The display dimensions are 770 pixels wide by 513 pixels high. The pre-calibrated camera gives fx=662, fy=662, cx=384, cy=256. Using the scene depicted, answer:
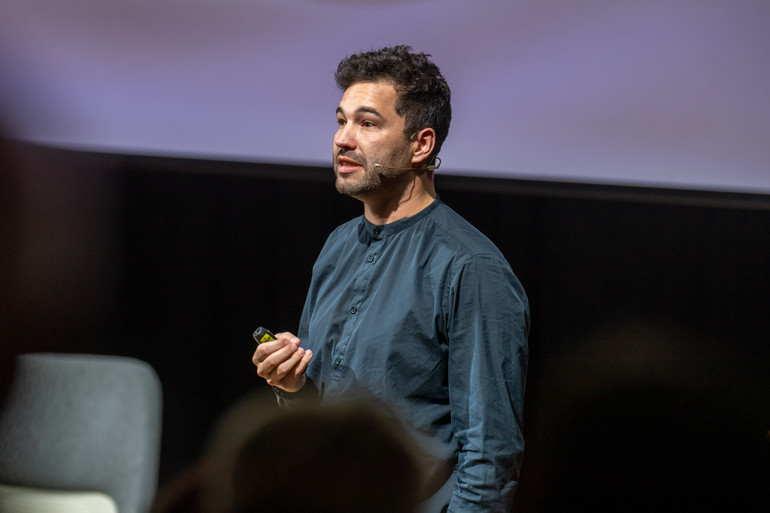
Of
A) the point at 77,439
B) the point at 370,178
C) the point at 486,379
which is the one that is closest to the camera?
the point at 486,379

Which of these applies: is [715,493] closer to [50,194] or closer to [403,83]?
[403,83]

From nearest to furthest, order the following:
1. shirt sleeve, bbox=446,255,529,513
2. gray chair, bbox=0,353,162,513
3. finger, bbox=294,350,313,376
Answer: shirt sleeve, bbox=446,255,529,513 → finger, bbox=294,350,313,376 → gray chair, bbox=0,353,162,513

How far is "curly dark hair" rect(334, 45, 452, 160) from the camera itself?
107 cm

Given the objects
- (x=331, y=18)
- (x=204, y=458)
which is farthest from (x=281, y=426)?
(x=331, y=18)

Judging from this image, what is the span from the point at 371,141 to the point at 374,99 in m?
0.07

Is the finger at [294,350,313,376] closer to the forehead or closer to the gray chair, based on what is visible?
the forehead

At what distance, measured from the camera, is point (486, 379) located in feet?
2.97

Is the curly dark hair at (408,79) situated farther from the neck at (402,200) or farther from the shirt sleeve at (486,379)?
the shirt sleeve at (486,379)

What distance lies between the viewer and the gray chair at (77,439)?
1.29 meters

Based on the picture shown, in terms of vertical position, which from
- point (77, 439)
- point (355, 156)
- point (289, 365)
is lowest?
point (77, 439)

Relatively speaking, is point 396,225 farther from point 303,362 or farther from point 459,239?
point 303,362

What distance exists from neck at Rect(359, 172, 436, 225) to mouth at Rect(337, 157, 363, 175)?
50 millimetres

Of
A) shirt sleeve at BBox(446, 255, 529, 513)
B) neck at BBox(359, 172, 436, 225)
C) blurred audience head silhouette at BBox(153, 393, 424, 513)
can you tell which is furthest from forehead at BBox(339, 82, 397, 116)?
blurred audience head silhouette at BBox(153, 393, 424, 513)

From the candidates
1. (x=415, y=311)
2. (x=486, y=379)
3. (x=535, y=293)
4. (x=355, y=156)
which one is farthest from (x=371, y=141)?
(x=535, y=293)
